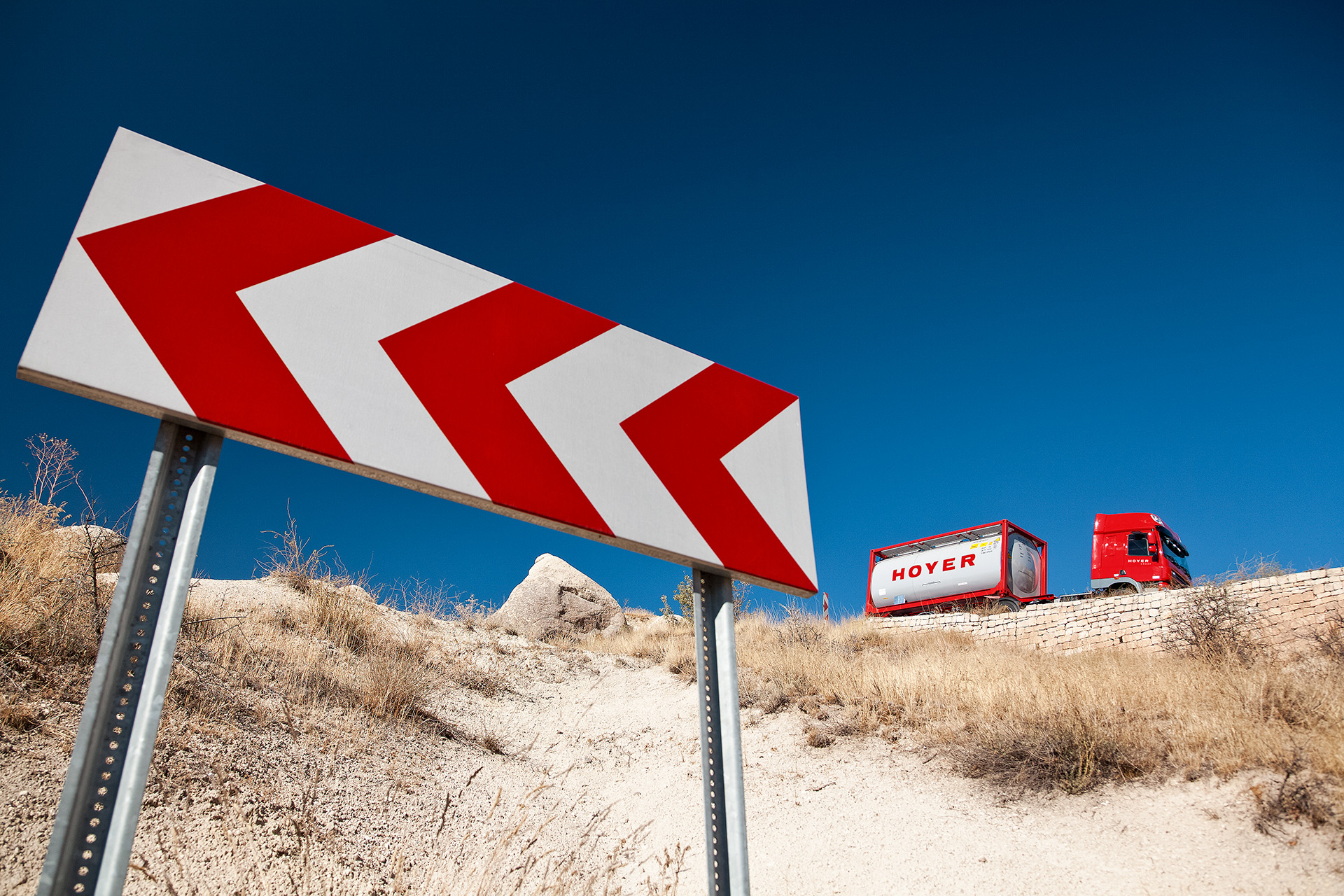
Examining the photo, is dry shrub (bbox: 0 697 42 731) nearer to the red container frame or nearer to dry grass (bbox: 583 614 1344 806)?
dry grass (bbox: 583 614 1344 806)

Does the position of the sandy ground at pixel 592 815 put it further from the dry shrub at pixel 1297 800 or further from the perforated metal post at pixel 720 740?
the perforated metal post at pixel 720 740

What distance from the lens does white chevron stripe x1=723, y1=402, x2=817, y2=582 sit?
84.6 inches

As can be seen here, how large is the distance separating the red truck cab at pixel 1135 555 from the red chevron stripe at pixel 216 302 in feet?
77.6

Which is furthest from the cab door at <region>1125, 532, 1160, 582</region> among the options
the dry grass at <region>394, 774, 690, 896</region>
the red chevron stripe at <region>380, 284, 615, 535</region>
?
the red chevron stripe at <region>380, 284, 615, 535</region>

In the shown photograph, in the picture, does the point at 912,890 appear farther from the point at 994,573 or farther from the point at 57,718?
the point at 994,573

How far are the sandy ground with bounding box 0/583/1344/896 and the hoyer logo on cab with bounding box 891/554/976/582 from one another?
15.6m

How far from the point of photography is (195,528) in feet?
4.27

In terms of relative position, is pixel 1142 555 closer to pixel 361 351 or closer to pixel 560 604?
pixel 560 604

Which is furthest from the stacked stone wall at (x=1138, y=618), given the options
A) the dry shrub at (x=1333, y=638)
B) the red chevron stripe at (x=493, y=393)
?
the red chevron stripe at (x=493, y=393)

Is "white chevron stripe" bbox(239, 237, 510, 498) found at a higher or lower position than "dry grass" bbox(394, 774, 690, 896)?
higher

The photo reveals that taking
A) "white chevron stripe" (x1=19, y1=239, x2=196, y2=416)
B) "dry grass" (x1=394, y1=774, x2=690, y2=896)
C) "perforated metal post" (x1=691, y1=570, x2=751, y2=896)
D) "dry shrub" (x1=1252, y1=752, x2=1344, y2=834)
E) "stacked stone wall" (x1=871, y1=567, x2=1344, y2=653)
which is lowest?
"dry grass" (x1=394, y1=774, x2=690, y2=896)

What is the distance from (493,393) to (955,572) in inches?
902

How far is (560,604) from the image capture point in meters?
19.1

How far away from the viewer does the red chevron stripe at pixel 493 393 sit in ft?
5.44
